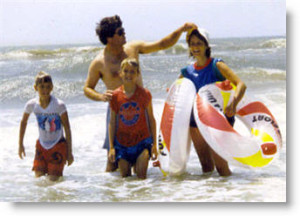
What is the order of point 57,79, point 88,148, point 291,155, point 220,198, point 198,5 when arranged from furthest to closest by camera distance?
point 57,79 → point 88,148 → point 198,5 → point 291,155 → point 220,198

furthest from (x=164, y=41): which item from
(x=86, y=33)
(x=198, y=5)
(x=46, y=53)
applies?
(x=46, y=53)

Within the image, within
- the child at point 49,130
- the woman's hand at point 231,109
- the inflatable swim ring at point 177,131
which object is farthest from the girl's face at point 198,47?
the child at point 49,130

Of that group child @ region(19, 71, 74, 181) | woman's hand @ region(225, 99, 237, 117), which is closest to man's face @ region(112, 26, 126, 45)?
child @ region(19, 71, 74, 181)

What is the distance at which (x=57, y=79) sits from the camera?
11.8 metres

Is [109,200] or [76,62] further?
[76,62]

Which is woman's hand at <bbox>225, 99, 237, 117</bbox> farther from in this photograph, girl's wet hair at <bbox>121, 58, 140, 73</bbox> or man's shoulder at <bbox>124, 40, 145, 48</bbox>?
man's shoulder at <bbox>124, 40, 145, 48</bbox>

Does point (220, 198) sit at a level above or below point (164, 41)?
below

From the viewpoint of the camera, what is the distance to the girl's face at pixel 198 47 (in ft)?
13.3

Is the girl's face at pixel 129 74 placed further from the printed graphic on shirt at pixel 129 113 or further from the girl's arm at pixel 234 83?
the girl's arm at pixel 234 83

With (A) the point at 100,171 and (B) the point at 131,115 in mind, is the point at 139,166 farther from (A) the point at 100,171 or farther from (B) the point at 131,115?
(A) the point at 100,171

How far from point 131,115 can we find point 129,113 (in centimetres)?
2

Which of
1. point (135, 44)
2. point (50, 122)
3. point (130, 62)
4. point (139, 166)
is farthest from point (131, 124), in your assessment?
point (135, 44)

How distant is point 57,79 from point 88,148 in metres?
6.27

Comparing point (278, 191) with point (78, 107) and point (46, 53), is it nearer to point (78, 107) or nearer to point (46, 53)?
point (78, 107)
